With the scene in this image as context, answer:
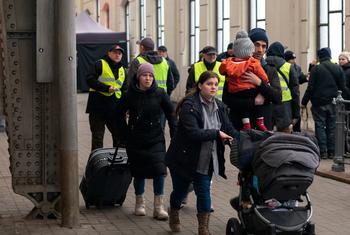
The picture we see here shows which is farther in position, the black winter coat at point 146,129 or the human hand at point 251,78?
the black winter coat at point 146,129

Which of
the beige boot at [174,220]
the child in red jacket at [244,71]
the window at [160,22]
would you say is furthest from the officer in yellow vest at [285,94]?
the window at [160,22]

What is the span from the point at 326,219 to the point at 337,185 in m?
2.46

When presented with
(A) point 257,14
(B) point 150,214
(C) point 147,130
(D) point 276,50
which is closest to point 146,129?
(C) point 147,130

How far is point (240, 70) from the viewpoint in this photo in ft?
28.2

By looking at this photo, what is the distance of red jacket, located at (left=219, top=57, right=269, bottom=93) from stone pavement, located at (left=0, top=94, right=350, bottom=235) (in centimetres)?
138

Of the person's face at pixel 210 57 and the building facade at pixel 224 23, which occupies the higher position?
the building facade at pixel 224 23

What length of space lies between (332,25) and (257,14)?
361 centimetres

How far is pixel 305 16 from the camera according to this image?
1923cm

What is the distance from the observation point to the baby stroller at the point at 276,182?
698 centimetres

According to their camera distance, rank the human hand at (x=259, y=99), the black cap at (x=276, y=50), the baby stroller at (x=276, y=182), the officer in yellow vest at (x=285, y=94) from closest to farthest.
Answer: the baby stroller at (x=276, y=182) → the human hand at (x=259, y=99) → the officer in yellow vest at (x=285, y=94) → the black cap at (x=276, y=50)

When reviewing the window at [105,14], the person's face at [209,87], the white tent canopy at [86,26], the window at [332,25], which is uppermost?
the window at [105,14]

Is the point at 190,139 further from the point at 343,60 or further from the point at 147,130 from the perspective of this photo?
the point at 343,60

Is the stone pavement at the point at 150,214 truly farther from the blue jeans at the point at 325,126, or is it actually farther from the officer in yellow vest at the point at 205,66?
the blue jeans at the point at 325,126

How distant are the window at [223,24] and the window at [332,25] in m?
5.22
